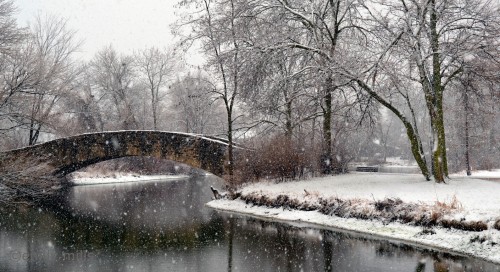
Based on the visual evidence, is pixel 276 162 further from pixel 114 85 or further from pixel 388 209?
pixel 114 85

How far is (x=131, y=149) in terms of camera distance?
25234mm

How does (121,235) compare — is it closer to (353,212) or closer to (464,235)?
(353,212)

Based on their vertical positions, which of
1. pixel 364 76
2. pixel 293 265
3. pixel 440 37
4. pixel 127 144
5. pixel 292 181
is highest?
pixel 440 37

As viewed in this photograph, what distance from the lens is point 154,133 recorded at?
24641 mm

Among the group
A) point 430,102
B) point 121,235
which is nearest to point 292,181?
point 430,102

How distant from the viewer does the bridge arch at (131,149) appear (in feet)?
76.1

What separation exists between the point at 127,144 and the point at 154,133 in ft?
5.95

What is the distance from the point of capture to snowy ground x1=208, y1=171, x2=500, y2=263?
10.2 meters

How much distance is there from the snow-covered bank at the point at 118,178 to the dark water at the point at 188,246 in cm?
1483

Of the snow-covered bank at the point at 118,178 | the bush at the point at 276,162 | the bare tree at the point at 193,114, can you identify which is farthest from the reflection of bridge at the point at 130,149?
the bare tree at the point at 193,114

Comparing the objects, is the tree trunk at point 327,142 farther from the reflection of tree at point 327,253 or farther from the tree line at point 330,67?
the reflection of tree at point 327,253

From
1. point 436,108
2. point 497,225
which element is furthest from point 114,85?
point 497,225

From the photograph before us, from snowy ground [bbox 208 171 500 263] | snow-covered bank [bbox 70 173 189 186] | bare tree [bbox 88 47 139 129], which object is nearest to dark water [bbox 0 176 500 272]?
snowy ground [bbox 208 171 500 263]

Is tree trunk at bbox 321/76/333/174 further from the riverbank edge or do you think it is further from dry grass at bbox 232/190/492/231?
the riverbank edge
